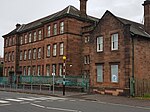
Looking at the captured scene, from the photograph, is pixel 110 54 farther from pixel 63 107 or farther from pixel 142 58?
pixel 63 107

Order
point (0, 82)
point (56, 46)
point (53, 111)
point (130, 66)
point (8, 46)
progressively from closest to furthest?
point (53, 111)
point (130, 66)
point (56, 46)
point (0, 82)
point (8, 46)

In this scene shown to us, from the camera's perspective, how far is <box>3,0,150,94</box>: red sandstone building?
27.9m

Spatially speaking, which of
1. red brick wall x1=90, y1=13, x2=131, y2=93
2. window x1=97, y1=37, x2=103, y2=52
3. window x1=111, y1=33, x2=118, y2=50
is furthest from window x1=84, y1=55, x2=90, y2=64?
window x1=111, y1=33, x2=118, y2=50

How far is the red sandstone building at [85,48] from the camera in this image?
1099 inches

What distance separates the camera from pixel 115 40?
29234 millimetres

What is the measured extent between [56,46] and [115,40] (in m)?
17.5

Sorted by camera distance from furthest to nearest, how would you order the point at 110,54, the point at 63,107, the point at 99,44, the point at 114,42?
the point at 99,44 < the point at 110,54 < the point at 114,42 < the point at 63,107

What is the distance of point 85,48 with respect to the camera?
147ft

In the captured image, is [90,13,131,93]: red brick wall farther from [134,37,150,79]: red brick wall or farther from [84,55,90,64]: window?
[84,55,90,64]: window

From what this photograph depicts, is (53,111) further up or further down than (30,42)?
further down

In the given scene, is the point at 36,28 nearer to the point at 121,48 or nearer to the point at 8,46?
the point at 8,46

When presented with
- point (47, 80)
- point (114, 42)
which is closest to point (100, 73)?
point (114, 42)

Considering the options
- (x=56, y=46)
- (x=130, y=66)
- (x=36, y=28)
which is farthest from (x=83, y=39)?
(x=130, y=66)

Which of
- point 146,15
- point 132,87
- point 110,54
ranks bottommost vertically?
point 132,87
